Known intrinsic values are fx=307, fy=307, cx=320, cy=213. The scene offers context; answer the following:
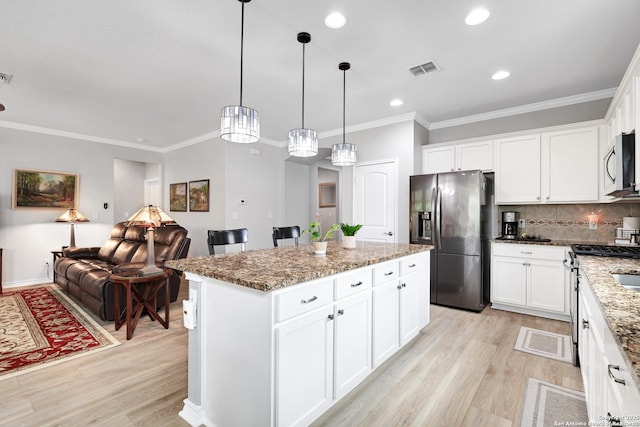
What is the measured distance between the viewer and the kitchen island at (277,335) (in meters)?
1.46

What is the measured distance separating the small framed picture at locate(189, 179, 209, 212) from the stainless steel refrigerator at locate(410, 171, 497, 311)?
11.8ft

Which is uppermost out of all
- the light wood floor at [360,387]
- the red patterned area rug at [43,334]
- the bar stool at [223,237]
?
the bar stool at [223,237]

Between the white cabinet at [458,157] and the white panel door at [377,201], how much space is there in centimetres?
53

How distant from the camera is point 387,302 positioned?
2.36 m

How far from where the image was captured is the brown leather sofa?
3.29 metres

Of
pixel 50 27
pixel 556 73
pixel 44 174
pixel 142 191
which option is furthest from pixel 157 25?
pixel 142 191

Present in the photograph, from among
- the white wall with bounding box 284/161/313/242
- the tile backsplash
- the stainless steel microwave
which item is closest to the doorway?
the white wall with bounding box 284/161/313/242

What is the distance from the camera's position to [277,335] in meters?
1.44

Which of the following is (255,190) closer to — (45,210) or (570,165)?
(45,210)

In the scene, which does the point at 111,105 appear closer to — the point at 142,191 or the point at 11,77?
the point at 11,77

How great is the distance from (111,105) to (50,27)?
186 centimetres

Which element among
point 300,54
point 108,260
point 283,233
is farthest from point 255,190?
point 300,54

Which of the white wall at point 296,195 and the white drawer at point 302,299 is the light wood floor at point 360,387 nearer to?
the white drawer at point 302,299

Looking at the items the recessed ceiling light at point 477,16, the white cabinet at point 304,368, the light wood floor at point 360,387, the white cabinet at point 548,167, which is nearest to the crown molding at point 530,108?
the white cabinet at point 548,167
